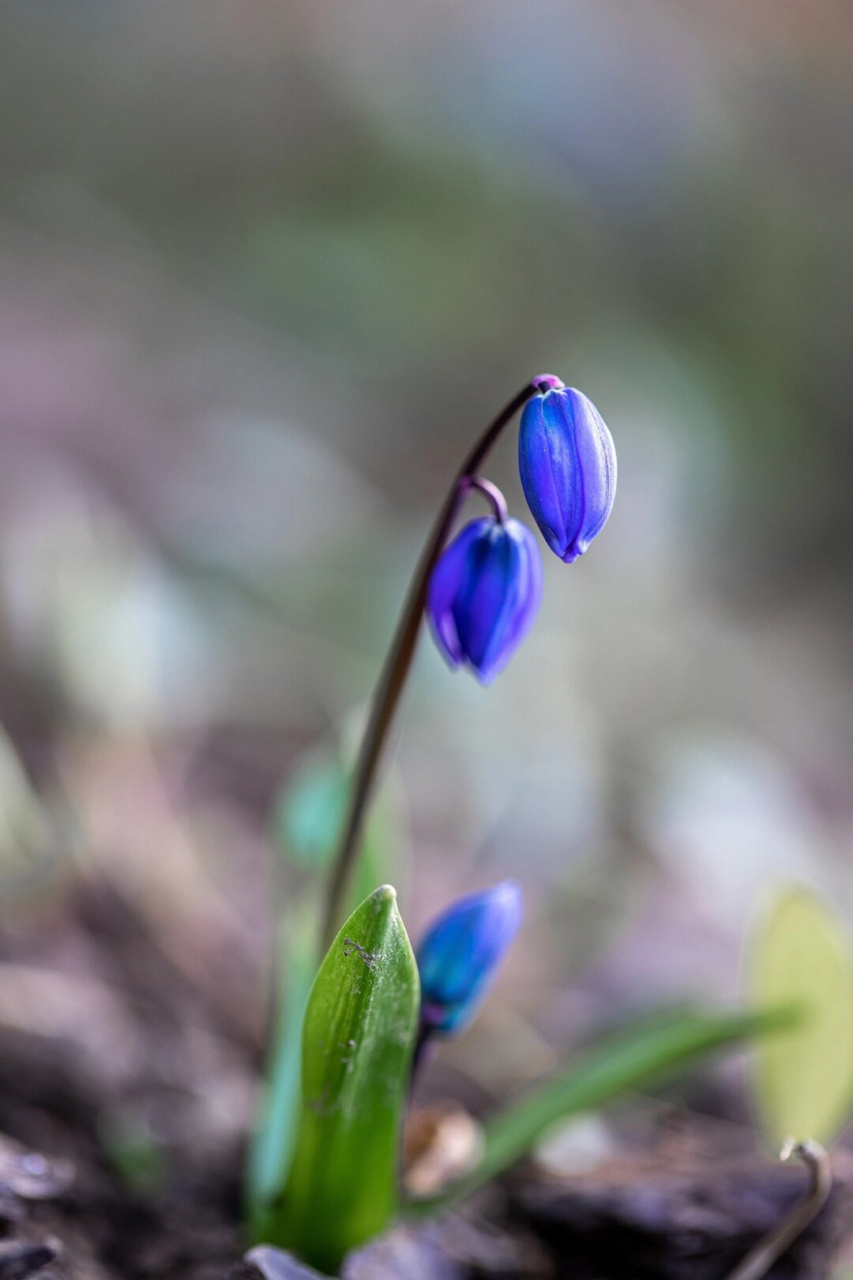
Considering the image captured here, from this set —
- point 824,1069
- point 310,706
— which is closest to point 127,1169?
point 824,1069

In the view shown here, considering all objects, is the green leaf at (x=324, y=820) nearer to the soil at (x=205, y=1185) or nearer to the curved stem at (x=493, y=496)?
the soil at (x=205, y=1185)

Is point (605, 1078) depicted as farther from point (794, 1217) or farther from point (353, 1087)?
point (353, 1087)

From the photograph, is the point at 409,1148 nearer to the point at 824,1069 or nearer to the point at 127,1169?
the point at 127,1169

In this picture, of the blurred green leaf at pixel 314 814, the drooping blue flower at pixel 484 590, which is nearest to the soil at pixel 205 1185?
the blurred green leaf at pixel 314 814

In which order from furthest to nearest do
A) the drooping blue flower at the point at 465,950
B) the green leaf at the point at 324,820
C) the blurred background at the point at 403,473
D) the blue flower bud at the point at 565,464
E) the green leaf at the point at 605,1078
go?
the blurred background at the point at 403,473 → the green leaf at the point at 324,820 → the green leaf at the point at 605,1078 → the drooping blue flower at the point at 465,950 → the blue flower bud at the point at 565,464

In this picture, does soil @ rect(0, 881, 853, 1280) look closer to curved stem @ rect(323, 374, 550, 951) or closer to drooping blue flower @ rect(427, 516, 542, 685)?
curved stem @ rect(323, 374, 550, 951)
